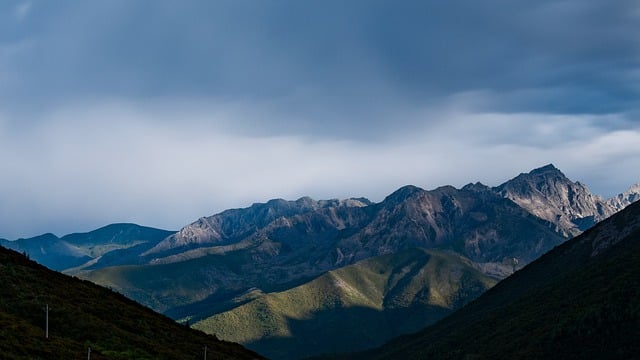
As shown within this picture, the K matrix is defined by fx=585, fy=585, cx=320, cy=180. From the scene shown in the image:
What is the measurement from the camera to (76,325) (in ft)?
267

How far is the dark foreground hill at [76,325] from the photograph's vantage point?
65.8m

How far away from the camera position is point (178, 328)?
365 feet

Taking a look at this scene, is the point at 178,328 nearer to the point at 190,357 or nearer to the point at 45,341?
the point at 190,357

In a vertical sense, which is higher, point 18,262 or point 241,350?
point 18,262

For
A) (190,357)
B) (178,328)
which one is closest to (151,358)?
(190,357)

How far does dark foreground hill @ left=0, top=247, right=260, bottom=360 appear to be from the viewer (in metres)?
65.8

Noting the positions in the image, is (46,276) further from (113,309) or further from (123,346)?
(123,346)

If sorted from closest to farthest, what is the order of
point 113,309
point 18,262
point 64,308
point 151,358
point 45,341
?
point 45,341 → point 151,358 → point 64,308 → point 113,309 → point 18,262

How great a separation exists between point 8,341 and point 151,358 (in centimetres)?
2068

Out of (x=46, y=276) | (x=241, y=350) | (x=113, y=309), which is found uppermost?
(x=46, y=276)

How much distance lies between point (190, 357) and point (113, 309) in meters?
21.6

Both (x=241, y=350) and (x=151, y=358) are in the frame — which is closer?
(x=151, y=358)

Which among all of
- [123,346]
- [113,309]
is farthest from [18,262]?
[123,346]

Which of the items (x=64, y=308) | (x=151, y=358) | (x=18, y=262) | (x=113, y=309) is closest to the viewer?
(x=151, y=358)
